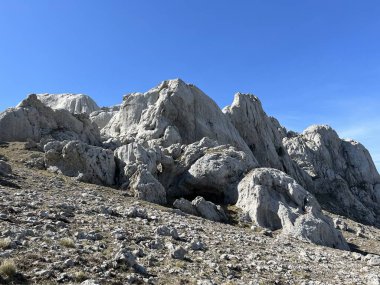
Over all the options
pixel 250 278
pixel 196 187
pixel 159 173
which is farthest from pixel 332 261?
pixel 159 173

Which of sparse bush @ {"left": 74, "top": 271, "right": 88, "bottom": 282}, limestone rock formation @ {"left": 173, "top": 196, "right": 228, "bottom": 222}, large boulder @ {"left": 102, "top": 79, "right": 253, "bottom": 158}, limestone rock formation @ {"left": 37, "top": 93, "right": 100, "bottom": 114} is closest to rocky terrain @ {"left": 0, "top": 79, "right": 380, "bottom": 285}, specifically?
sparse bush @ {"left": 74, "top": 271, "right": 88, "bottom": 282}

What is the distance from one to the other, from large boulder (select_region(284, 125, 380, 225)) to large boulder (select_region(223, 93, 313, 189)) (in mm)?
7168

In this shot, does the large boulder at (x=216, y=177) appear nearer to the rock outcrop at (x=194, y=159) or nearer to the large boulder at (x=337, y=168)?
the rock outcrop at (x=194, y=159)

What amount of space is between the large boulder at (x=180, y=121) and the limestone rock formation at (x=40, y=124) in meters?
6.77

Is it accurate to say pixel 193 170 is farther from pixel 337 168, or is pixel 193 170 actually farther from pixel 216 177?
pixel 337 168

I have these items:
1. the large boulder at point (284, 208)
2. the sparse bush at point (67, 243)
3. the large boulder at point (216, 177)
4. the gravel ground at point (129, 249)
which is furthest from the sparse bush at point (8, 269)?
the large boulder at point (216, 177)

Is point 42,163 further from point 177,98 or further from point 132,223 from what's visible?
point 177,98

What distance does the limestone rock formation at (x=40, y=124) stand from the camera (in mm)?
55375

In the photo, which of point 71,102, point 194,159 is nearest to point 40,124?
point 194,159

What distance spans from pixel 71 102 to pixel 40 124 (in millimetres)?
90965

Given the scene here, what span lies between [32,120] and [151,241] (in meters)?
42.7

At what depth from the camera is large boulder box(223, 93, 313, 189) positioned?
8288cm

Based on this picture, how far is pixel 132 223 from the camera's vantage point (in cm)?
2544

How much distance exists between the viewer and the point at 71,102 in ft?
477
